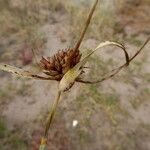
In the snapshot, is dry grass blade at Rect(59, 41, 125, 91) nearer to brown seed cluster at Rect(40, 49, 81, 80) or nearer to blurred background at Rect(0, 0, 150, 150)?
brown seed cluster at Rect(40, 49, 81, 80)

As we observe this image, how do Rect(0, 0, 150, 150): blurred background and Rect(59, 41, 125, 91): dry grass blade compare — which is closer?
Rect(59, 41, 125, 91): dry grass blade

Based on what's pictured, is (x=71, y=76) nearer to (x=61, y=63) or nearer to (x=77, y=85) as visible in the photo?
(x=61, y=63)

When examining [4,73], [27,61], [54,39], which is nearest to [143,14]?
[54,39]

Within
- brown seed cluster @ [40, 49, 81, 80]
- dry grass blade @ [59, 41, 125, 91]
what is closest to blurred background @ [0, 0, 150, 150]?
brown seed cluster @ [40, 49, 81, 80]

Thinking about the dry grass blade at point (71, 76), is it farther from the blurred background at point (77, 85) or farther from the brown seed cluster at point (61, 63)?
the blurred background at point (77, 85)

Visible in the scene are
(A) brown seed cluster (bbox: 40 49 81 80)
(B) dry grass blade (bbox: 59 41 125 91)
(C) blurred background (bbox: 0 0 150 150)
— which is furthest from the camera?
(C) blurred background (bbox: 0 0 150 150)

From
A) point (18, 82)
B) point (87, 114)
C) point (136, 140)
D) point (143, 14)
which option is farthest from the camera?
point (143, 14)

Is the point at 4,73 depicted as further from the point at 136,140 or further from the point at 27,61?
the point at 136,140
